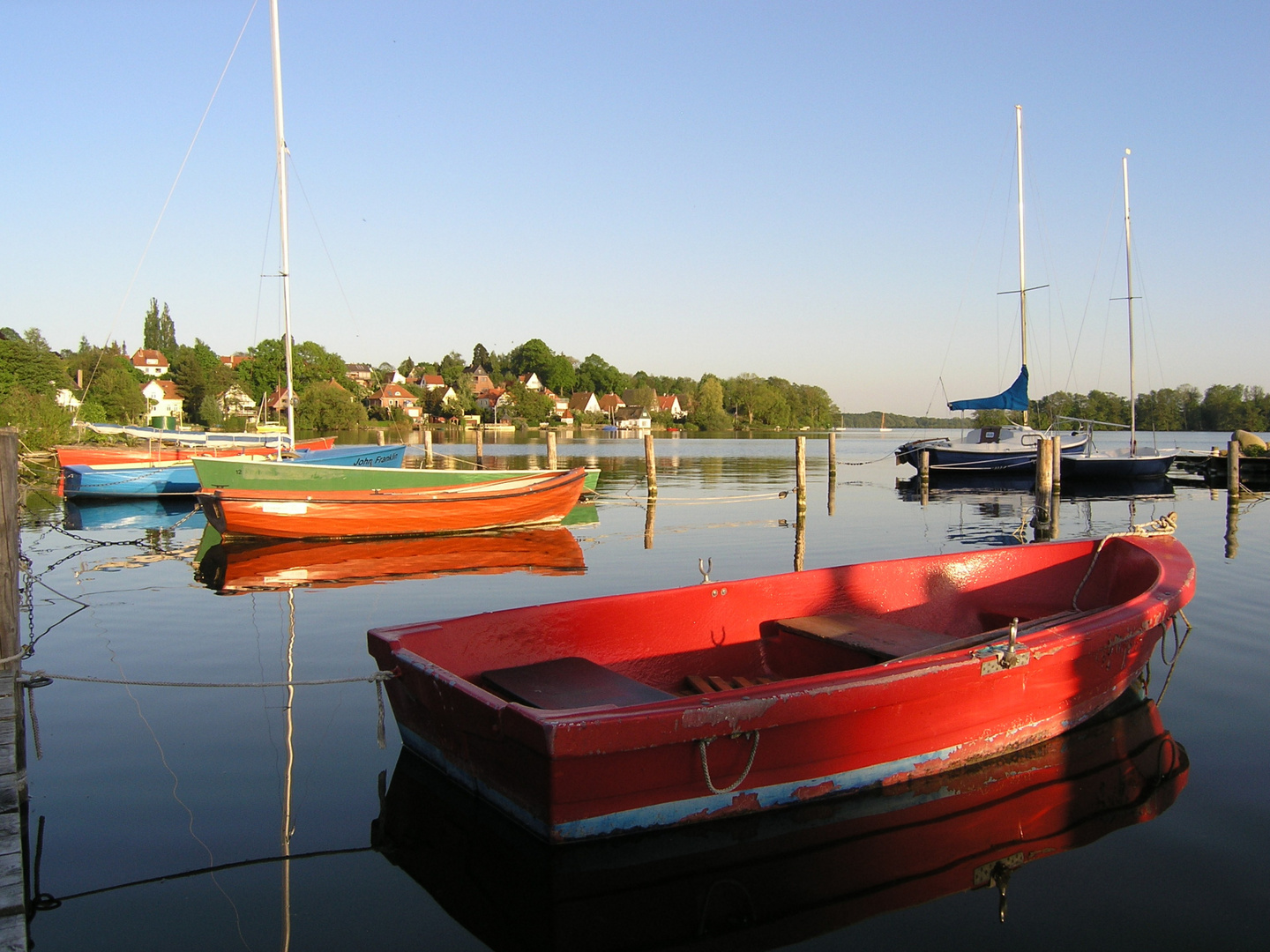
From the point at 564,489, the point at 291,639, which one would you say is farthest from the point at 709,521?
the point at 291,639

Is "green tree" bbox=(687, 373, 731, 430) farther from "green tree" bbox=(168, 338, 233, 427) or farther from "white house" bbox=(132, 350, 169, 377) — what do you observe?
"white house" bbox=(132, 350, 169, 377)

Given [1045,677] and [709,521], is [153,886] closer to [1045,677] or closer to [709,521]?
[1045,677]

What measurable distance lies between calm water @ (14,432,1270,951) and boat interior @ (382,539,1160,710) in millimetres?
832

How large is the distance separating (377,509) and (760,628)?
11.1 metres

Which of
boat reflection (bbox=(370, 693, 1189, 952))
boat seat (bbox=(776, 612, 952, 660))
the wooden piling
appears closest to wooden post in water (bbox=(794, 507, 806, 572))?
boat seat (bbox=(776, 612, 952, 660))

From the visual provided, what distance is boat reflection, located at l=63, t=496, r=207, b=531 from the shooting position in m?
18.7

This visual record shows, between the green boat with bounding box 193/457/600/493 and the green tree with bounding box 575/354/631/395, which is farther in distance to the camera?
the green tree with bounding box 575/354/631/395

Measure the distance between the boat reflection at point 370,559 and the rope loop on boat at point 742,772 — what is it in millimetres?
8430

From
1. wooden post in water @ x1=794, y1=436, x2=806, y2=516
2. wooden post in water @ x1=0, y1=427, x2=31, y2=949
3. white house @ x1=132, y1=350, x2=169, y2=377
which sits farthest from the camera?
white house @ x1=132, y1=350, x2=169, y2=377

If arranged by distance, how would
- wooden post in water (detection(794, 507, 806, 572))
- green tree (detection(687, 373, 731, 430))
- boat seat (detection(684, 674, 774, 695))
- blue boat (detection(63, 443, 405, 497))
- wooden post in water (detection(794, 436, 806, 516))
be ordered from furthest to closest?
1. green tree (detection(687, 373, 731, 430))
2. blue boat (detection(63, 443, 405, 497))
3. wooden post in water (detection(794, 436, 806, 516))
4. wooden post in water (detection(794, 507, 806, 572))
5. boat seat (detection(684, 674, 774, 695))

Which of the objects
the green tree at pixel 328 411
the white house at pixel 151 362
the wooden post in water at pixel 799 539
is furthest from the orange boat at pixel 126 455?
the white house at pixel 151 362

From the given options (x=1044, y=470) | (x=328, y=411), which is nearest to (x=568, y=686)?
(x=1044, y=470)

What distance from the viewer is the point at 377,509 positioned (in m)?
16.1

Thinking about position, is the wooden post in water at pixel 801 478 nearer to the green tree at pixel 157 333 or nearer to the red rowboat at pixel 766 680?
the red rowboat at pixel 766 680
